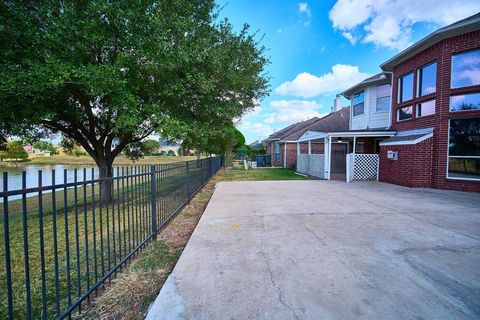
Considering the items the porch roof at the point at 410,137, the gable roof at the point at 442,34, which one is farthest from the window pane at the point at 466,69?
the porch roof at the point at 410,137

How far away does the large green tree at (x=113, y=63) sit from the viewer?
5.38 m

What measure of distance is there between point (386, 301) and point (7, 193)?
10.9 feet

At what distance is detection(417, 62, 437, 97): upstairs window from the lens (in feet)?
32.4

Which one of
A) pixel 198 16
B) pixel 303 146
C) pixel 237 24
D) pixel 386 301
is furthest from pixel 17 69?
pixel 303 146

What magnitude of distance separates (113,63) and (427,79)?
1247 centimetres

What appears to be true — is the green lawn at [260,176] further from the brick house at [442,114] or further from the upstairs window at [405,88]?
the upstairs window at [405,88]

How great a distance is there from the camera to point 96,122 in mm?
8531

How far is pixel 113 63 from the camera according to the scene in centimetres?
684

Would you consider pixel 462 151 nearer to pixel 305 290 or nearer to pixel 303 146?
pixel 305 290

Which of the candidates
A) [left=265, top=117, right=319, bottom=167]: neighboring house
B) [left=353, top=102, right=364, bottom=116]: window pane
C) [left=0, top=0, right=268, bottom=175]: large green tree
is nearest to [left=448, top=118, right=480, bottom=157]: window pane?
[left=353, top=102, right=364, bottom=116]: window pane

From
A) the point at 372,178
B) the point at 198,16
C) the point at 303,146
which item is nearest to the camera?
the point at 198,16

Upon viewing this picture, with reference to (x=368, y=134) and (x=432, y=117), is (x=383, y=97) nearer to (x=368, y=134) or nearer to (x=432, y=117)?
(x=368, y=134)

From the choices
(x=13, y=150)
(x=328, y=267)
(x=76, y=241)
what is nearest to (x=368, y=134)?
(x=328, y=267)

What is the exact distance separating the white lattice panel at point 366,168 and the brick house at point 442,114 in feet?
3.43
